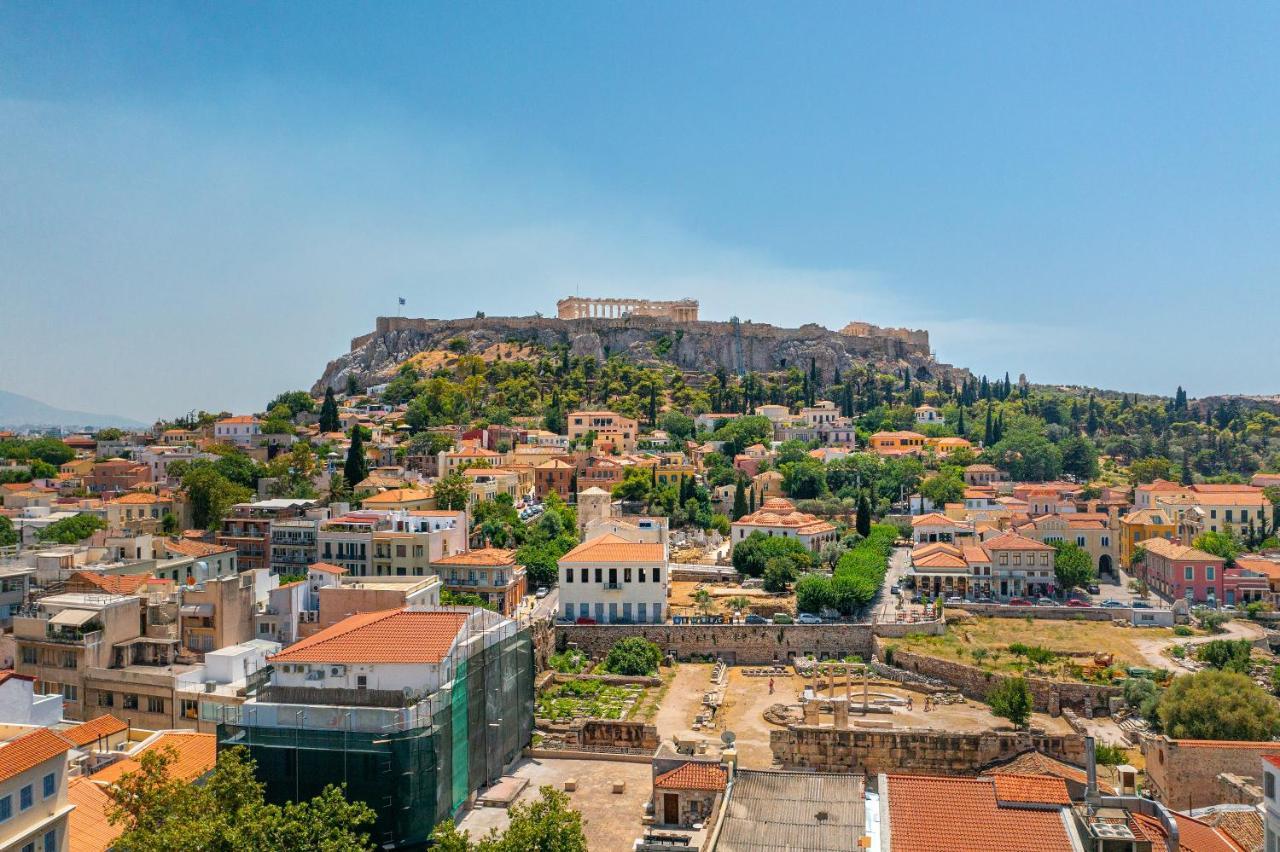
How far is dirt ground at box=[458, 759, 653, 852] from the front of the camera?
873 inches

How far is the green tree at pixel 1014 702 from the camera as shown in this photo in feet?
116

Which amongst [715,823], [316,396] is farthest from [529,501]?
[316,396]

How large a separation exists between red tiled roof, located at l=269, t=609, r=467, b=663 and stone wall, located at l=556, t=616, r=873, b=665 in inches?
859

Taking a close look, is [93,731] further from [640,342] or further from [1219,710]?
[640,342]

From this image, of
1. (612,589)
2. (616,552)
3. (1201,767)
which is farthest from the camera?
(616,552)

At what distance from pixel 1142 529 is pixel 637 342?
3093 inches

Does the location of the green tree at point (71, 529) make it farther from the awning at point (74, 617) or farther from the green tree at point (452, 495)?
the awning at point (74, 617)

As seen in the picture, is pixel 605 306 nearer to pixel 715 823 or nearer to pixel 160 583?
pixel 160 583

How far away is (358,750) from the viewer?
72.1ft

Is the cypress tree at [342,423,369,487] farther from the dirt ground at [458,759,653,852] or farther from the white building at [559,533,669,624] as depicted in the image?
the dirt ground at [458,759,653,852]

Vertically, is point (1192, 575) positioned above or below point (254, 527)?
below

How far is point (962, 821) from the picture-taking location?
16.1 m

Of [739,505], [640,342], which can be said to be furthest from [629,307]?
A: [739,505]

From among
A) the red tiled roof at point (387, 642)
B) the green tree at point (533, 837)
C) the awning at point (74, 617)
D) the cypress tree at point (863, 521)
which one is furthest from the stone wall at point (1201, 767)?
the cypress tree at point (863, 521)
